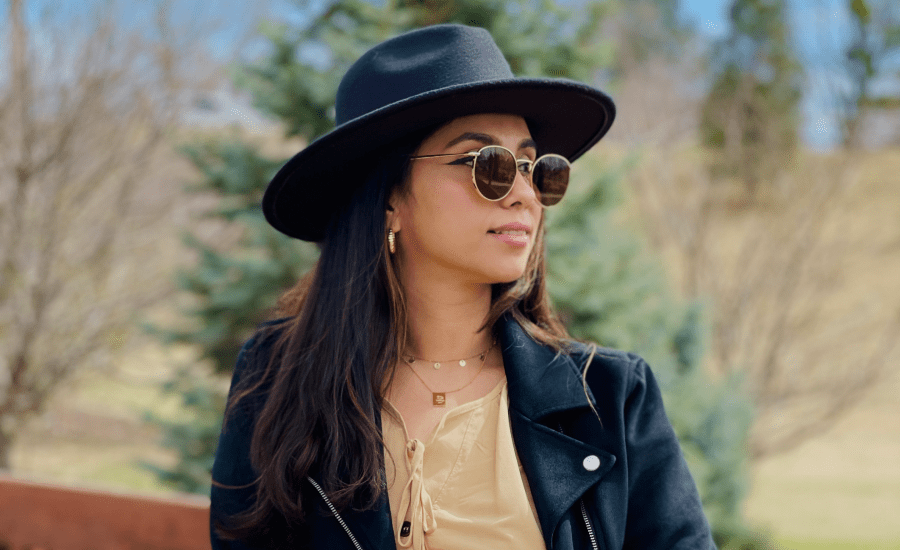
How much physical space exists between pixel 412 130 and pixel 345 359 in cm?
56

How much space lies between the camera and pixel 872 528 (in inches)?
341

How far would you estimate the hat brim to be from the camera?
153 cm

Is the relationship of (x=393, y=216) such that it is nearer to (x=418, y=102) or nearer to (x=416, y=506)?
(x=418, y=102)

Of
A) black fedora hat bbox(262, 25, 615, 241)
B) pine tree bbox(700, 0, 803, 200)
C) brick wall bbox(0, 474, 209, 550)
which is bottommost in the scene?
brick wall bbox(0, 474, 209, 550)

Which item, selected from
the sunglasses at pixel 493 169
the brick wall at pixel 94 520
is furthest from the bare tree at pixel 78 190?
the sunglasses at pixel 493 169

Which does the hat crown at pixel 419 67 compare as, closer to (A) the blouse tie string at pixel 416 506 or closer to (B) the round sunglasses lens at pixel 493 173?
(B) the round sunglasses lens at pixel 493 173

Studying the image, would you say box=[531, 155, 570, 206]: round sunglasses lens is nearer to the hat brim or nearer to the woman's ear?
the hat brim

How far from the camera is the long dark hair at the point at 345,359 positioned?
156 cm

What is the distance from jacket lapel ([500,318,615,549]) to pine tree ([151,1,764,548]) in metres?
2.63

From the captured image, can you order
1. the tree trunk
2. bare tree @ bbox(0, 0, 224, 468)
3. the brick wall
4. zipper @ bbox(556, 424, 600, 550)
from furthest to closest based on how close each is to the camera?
the tree trunk < bare tree @ bbox(0, 0, 224, 468) < the brick wall < zipper @ bbox(556, 424, 600, 550)

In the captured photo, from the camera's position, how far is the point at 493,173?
5.04 feet

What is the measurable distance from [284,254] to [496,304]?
9.76 feet

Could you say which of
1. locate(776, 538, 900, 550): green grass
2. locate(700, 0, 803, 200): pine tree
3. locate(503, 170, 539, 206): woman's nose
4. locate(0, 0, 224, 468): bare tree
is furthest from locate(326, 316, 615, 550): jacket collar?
locate(700, 0, 803, 200): pine tree

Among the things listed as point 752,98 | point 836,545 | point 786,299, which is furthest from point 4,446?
point 752,98
